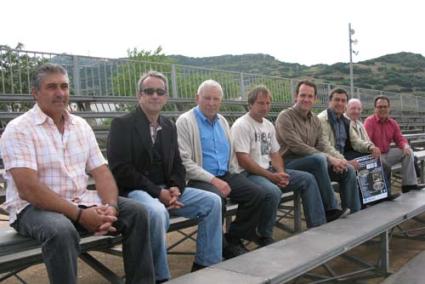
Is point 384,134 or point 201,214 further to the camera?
point 384,134

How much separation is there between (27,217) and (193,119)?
177 centimetres

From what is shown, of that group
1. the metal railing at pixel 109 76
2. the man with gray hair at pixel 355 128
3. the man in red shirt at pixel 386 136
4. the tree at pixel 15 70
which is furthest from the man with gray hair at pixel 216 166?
the tree at pixel 15 70

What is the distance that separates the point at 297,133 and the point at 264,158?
64 centimetres

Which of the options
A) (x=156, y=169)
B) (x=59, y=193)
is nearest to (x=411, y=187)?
(x=156, y=169)

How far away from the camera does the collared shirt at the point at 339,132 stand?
576cm

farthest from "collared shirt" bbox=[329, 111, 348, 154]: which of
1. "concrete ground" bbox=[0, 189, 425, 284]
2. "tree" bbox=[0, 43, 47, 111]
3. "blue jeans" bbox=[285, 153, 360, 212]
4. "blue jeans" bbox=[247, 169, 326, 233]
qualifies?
"tree" bbox=[0, 43, 47, 111]

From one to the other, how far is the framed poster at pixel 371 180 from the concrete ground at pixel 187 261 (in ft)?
1.89

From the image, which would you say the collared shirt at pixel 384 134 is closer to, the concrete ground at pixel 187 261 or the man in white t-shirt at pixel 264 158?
the concrete ground at pixel 187 261

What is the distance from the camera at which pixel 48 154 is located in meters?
2.78

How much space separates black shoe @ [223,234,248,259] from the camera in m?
3.96

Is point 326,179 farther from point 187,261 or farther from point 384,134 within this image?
point 384,134

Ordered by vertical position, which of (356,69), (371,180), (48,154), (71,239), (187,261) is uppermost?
(356,69)

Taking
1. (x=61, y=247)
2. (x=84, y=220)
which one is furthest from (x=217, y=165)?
(x=61, y=247)

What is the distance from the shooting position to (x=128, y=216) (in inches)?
113
